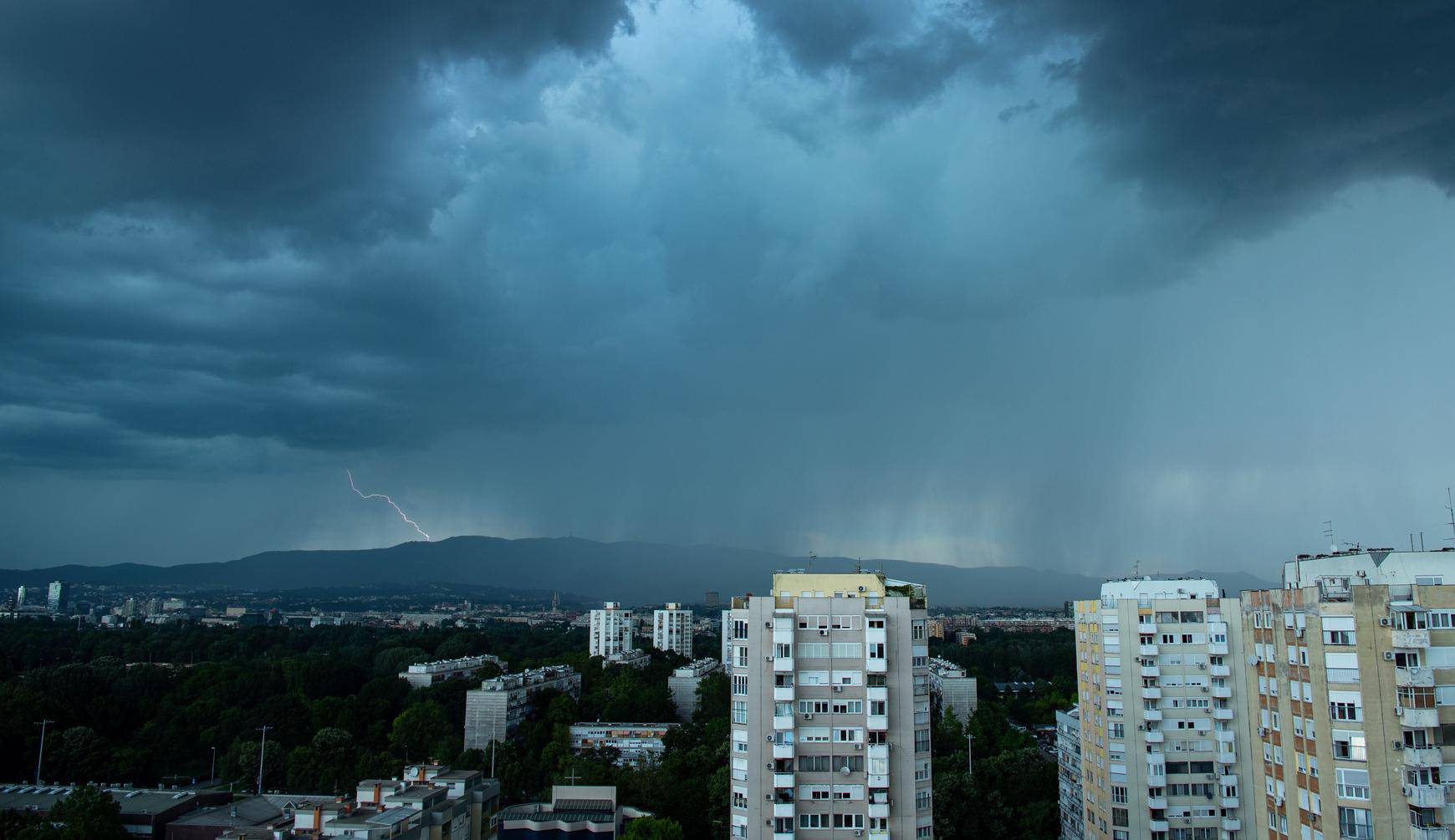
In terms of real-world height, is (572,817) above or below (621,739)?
above

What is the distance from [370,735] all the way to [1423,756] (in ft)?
219

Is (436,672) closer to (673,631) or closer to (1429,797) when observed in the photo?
(673,631)

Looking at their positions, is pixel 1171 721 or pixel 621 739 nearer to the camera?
pixel 1171 721

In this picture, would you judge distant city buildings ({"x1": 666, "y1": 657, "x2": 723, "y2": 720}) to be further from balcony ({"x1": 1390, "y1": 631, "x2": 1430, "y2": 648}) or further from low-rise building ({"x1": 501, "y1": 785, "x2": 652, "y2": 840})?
balcony ({"x1": 1390, "y1": 631, "x2": 1430, "y2": 648})

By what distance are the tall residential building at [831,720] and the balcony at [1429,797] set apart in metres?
11.7

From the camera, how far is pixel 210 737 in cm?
6488

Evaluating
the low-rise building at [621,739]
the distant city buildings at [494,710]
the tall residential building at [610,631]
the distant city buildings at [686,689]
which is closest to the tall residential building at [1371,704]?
the low-rise building at [621,739]

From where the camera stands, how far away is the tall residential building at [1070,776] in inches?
1567

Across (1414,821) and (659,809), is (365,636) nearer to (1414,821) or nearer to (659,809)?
(659,809)

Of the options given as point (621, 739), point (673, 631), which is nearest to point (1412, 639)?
point (621, 739)

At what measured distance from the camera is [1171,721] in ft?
106

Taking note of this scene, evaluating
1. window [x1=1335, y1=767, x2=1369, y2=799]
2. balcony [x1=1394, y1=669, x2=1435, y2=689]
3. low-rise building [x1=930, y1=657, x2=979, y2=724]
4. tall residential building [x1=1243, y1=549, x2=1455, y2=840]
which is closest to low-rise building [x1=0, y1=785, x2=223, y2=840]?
tall residential building [x1=1243, y1=549, x2=1455, y2=840]

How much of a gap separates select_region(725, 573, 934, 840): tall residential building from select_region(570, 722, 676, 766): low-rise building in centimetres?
4287

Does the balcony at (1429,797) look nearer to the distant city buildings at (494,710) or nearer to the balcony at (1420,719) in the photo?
the balcony at (1420,719)
